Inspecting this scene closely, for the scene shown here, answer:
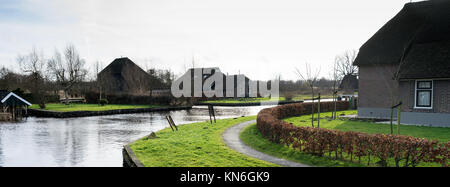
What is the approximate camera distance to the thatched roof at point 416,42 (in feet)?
58.4

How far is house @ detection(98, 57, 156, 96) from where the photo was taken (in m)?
49.5

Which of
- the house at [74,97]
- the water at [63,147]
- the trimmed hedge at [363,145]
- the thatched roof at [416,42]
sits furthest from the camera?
the house at [74,97]

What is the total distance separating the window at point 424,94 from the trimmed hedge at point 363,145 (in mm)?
10122

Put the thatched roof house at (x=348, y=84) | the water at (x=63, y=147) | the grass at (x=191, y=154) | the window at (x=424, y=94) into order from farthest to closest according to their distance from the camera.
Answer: the thatched roof house at (x=348, y=84) → the window at (x=424, y=94) → the water at (x=63, y=147) → the grass at (x=191, y=154)

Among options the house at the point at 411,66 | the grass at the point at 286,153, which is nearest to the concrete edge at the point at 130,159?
the grass at the point at 286,153

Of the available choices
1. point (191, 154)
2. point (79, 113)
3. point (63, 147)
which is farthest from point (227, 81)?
point (191, 154)

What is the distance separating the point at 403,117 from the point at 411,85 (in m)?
2.01

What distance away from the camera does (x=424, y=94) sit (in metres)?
18.2

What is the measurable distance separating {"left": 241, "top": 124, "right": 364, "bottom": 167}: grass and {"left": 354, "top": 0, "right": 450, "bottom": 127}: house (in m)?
7.69

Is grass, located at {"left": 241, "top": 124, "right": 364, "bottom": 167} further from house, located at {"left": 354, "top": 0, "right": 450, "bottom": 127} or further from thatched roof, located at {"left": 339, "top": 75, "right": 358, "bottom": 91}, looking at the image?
thatched roof, located at {"left": 339, "top": 75, "right": 358, "bottom": 91}

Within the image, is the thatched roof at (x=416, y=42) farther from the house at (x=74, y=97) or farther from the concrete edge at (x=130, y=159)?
the house at (x=74, y=97)
